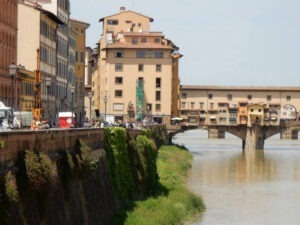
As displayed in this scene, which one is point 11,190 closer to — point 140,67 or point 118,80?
point 140,67

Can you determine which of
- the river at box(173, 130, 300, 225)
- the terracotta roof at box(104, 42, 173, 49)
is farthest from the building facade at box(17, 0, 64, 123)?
the terracotta roof at box(104, 42, 173, 49)

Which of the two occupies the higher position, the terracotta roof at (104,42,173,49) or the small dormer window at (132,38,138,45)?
the small dormer window at (132,38,138,45)

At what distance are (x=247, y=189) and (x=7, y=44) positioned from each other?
18237 mm

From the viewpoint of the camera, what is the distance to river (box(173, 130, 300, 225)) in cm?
4328

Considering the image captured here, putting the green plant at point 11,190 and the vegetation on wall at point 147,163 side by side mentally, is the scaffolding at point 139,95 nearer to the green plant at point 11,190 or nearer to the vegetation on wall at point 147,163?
the vegetation on wall at point 147,163

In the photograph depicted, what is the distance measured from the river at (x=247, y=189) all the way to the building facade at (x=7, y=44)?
13.5m

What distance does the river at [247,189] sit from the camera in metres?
43.3

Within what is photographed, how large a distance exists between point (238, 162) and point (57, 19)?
81.0ft

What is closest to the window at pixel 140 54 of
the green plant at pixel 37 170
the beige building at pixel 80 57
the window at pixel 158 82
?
the window at pixel 158 82

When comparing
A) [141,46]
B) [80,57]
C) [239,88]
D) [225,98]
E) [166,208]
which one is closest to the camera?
[166,208]

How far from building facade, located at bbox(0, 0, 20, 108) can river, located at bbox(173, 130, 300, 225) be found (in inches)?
530

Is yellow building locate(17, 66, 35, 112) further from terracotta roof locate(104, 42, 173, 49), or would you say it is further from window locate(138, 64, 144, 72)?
window locate(138, 64, 144, 72)

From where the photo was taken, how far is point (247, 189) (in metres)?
60.4

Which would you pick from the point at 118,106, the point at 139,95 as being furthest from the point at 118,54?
the point at 118,106
